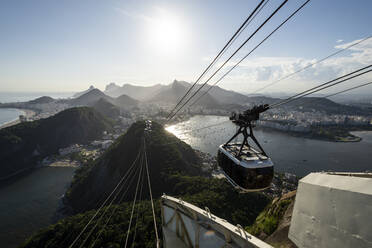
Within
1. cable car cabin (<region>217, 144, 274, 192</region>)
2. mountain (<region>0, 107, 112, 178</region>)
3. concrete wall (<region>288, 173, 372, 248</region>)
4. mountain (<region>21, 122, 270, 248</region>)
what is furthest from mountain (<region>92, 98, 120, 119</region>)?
concrete wall (<region>288, 173, 372, 248</region>)

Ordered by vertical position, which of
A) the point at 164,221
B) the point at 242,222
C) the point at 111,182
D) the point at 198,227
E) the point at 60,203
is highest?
the point at 198,227

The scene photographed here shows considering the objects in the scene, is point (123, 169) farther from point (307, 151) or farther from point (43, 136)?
point (307, 151)

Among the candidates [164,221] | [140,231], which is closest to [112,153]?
[140,231]

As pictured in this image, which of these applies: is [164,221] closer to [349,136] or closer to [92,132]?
[92,132]

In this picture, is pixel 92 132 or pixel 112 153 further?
pixel 92 132

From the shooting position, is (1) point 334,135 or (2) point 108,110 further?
(2) point 108,110

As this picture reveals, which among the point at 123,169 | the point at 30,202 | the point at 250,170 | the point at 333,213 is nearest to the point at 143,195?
the point at 123,169
